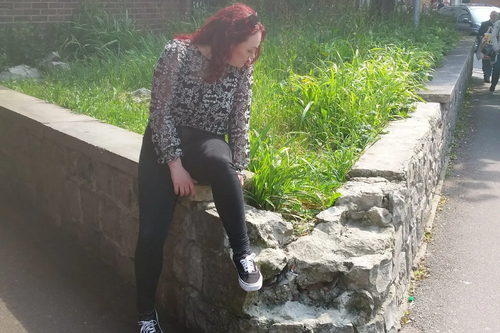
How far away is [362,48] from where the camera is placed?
333 inches

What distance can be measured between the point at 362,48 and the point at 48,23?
518cm

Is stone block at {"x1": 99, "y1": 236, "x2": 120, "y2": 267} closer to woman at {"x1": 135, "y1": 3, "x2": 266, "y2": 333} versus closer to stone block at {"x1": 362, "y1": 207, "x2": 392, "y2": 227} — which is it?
woman at {"x1": 135, "y1": 3, "x2": 266, "y2": 333}

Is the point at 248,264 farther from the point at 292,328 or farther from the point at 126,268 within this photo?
the point at 126,268

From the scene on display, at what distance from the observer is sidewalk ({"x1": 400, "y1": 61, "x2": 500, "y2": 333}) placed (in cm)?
439

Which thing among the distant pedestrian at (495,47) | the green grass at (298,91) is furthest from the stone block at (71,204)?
the distant pedestrian at (495,47)

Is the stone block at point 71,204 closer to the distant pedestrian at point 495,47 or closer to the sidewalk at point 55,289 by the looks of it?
the sidewalk at point 55,289

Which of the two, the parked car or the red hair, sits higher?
the red hair

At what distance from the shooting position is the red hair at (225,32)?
3.27 metres

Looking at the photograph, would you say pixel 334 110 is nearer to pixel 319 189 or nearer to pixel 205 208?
pixel 319 189

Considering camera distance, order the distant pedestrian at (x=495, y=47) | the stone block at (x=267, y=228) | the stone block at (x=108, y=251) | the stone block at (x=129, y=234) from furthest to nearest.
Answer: the distant pedestrian at (x=495, y=47) < the stone block at (x=108, y=251) < the stone block at (x=129, y=234) < the stone block at (x=267, y=228)

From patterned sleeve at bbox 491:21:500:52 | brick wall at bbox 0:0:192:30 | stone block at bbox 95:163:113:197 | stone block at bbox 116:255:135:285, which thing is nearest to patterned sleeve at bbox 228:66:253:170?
stone block at bbox 95:163:113:197

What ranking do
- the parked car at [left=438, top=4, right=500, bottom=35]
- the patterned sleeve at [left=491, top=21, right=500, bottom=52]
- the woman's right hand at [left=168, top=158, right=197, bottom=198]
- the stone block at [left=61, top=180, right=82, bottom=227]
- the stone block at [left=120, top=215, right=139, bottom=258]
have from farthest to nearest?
the parked car at [left=438, top=4, right=500, bottom=35]
the patterned sleeve at [left=491, top=21, right=500, bottom=52]
the stone block at [left=61, top=180, right=82, bottom=227]
the stone block at [left=120, top=215, right=139, bottom=258]
the woman's right hand at [left=168, top=158, right=197, bottom=198]

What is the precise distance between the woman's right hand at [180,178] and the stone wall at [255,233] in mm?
236

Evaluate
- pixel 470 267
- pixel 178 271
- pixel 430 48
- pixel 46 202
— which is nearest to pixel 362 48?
pixel 430 48
